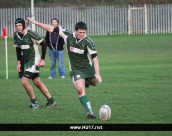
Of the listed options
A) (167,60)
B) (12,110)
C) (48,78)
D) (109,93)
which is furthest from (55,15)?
(12,110)

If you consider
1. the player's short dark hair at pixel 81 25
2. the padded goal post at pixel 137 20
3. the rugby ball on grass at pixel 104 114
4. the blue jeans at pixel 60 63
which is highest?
the padded goal post at pixel 137 20

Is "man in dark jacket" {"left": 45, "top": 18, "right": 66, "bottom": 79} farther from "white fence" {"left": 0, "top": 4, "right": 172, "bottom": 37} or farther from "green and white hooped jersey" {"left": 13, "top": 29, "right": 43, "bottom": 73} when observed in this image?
"white fence" {"left": 0, "top": 4, "right": 172, "bottom": 37}

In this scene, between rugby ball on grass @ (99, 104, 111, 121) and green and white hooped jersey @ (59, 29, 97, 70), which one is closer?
rugby ball on grass @ (99, 104, 111, 121)

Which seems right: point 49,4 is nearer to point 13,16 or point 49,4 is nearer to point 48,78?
point 13,16

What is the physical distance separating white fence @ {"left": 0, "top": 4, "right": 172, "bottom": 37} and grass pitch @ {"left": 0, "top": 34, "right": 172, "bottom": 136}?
1751 cm

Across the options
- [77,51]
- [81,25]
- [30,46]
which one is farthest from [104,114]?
[30,46]

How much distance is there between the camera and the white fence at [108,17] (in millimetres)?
48875

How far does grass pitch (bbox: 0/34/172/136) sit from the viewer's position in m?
12.6

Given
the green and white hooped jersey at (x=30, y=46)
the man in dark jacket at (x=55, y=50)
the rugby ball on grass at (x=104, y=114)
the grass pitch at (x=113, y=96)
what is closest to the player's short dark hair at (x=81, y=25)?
the rugby ball on grass at (x=104, y=114)

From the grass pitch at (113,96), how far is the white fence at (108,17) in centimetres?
1751

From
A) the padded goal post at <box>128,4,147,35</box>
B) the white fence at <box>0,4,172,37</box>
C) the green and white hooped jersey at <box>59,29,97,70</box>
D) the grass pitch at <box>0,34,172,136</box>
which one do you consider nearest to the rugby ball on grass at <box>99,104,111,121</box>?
the grass pitch at <box>0,34,172,136</box>

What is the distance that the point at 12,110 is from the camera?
564 inches

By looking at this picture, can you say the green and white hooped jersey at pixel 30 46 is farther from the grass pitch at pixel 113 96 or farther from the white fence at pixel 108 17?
the white fence at pixel 108 17

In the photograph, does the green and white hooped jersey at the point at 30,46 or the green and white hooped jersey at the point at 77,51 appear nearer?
the green and white hooped jersey at the point at 77,51
